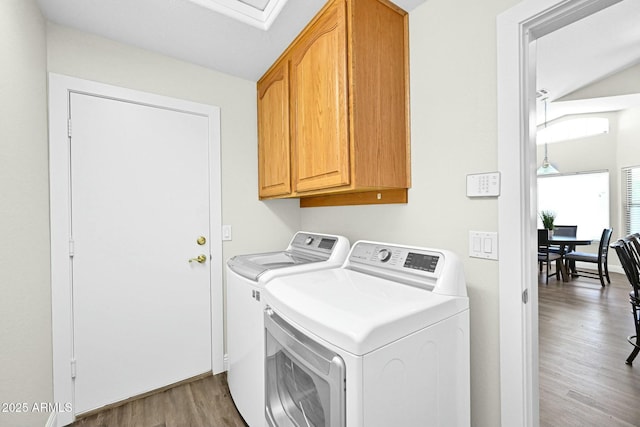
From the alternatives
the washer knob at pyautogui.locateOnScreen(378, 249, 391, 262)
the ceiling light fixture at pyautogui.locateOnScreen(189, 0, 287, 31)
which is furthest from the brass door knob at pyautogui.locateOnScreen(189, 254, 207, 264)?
the ceiling light fixture at pyautogui.locateOnScreen(189, 0, 287, 31)

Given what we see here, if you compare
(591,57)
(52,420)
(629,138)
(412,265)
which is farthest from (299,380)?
(629,138)

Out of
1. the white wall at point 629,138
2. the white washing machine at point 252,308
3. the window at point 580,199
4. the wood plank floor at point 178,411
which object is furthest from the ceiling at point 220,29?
the window at point 580,199

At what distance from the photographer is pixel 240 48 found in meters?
1.81

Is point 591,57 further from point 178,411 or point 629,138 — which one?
point 178,411

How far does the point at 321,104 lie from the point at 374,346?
47.2 inches

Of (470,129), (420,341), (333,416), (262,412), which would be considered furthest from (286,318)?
(470,129)

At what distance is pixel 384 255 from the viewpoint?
135cm

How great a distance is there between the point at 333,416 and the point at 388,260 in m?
0.70

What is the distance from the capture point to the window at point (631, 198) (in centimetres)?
446

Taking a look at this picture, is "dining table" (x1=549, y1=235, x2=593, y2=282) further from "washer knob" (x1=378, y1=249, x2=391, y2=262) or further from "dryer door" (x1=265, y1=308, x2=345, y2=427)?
"dryer door" (x1=265, y1=308, x2=345, y2=427)

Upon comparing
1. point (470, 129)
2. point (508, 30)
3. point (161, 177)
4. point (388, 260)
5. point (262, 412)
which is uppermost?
point (508, 30)

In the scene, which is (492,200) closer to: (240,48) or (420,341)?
(420,341)

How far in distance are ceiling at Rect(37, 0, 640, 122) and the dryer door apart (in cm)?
160

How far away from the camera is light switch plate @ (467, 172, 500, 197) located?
114 cm
